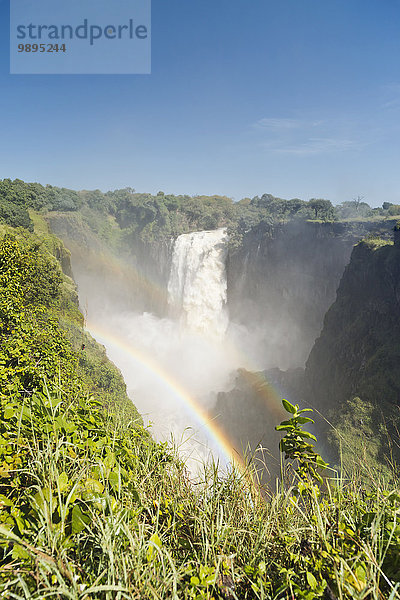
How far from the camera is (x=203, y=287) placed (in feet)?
120

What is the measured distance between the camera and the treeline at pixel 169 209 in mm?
35969

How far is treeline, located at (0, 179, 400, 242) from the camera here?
35969 mm

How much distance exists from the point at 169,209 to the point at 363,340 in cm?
4065

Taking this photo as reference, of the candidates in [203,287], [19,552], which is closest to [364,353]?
[19,552]

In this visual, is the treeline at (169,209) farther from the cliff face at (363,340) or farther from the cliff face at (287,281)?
the cliff face at (363,340)

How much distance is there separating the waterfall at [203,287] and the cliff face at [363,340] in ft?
47.7

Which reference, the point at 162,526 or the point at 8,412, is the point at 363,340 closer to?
the point at 162,526

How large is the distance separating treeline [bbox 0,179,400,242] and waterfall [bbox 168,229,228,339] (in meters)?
5.66

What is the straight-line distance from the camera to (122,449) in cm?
248

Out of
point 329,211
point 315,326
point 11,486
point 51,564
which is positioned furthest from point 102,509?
point 329,211

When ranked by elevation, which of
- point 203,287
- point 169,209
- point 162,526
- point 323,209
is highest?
point 169,209

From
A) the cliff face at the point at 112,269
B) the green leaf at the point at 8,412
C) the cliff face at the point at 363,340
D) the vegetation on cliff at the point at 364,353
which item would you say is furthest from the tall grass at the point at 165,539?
the cliff face at the point at 112,269

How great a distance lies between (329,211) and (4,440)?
38.3m

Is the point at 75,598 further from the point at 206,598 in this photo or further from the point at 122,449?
the point at 122,449
